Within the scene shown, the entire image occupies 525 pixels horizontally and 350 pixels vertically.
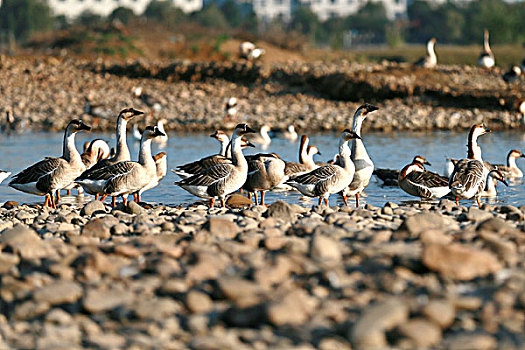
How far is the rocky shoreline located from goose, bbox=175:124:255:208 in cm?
454

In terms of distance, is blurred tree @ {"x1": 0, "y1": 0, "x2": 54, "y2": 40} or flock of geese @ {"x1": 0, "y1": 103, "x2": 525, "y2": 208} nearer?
flock of geese @ {"x1": 0, "y1": 103, "x2": 525, "y2": 208}

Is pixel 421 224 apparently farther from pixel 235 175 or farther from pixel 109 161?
pixel 109 161

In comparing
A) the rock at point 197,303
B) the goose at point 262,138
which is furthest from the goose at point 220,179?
the goose at point 262,138

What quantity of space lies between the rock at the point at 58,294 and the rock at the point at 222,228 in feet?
8.23

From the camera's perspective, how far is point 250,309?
5.45m

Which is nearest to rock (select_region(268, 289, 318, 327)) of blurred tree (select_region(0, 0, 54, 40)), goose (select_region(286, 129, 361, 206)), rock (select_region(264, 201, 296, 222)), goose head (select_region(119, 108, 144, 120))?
rock (select_region(264, 201, 296, 222))

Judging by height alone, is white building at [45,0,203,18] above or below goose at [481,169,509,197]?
above

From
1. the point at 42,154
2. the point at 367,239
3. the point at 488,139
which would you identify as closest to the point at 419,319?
the point at 367,239

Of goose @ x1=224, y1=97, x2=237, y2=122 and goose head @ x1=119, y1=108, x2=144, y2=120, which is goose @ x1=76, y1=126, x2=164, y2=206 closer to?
goose head @ x1=119, y1=108, x2=144, y2=120

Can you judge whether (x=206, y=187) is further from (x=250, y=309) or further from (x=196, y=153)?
(x=196, y=153)

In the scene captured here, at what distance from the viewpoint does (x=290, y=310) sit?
534 centimetres

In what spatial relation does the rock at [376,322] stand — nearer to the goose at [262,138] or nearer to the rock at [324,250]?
the rock at [324,250]

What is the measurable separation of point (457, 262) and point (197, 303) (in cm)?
216

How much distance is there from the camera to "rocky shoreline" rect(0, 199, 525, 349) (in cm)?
511
